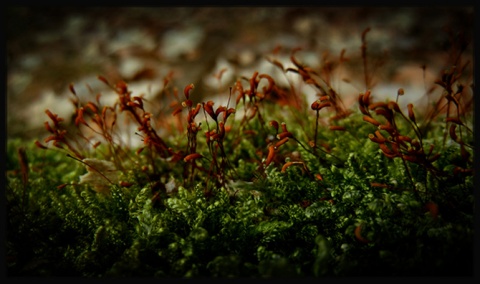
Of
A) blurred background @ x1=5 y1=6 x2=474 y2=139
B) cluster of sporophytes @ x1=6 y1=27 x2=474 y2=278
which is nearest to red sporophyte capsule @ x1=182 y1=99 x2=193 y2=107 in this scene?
cluster of sporophytes @ x1=6 y1=27 x2=474 y2=278

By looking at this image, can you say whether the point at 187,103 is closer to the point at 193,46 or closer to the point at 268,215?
the point at 268,215

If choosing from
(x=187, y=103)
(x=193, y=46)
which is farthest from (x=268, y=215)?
(x=193, y=46)

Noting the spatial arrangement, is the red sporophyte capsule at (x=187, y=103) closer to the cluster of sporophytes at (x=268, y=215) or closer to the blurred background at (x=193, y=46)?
the cluster of sporophytes at (x=268, y=215)

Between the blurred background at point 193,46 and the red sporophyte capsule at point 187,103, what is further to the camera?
the blurred background at point 193,46

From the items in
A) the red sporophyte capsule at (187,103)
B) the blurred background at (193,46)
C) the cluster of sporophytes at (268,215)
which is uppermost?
the blurred background at (193,46)

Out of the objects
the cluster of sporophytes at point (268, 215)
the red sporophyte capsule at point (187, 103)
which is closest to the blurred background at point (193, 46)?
the cluster of sporophytes at point (268, 215)

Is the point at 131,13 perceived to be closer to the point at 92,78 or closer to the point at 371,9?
the point at 92,78

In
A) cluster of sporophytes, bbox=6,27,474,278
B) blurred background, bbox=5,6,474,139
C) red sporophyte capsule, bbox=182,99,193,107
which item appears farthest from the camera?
blurred background, bbox=5,6,474,139

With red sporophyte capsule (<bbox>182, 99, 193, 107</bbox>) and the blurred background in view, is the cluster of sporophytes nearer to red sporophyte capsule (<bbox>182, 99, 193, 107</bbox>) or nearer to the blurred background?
red sporophyte capsule (<bbox>182, 99, 193, 107</bbox>)

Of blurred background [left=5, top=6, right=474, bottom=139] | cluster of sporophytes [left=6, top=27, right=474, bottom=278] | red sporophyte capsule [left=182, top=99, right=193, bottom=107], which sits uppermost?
blurred background [left=5, top=6, right=474, bottom=139]
